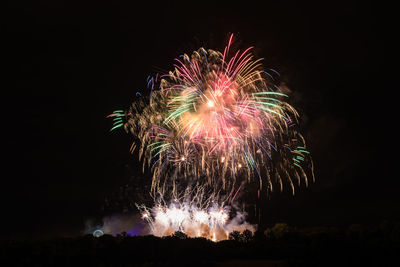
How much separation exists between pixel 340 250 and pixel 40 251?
13.6m

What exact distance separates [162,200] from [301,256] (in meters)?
22.7

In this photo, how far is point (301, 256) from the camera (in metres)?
16.5

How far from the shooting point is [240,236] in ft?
74.9

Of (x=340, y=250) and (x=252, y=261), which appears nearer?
(x=340, y=250)

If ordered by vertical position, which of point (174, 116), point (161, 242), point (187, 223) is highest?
point (174, 116)

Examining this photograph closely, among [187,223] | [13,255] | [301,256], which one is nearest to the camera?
[13,255]

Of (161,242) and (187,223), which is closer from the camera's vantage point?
(161,242)

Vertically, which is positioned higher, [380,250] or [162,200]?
[162,200]

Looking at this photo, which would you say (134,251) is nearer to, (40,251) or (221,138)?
(40,251)

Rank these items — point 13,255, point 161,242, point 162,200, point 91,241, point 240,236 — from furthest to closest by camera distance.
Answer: point 162,200 → point 240,236 → point 161,242 → point 91,241 → point 13,255

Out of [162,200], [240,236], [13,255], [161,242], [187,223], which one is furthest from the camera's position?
[187,223]

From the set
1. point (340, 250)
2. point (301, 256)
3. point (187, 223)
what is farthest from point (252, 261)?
point (187, 223)

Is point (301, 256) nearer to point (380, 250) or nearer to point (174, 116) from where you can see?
point (380, 250)

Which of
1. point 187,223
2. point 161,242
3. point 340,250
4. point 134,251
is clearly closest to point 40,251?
point 134,251
